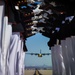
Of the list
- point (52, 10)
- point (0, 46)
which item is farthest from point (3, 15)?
point (52, 10)

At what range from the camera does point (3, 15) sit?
530cm

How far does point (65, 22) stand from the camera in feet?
36.6

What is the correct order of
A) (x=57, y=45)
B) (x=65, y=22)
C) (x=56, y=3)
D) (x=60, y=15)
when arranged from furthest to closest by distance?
(x=57, y=45) → (x=65, y=22) → (x=60, y=15) → (x=56, y=3)

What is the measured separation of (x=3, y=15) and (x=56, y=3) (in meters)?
3.22

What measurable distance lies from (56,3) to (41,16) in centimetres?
303

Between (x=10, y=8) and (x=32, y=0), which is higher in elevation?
(x=32, y=0)

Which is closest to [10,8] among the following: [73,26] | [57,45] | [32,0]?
[32,0]

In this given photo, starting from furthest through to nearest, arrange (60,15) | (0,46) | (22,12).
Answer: (60,15), (22,12), (0,46)

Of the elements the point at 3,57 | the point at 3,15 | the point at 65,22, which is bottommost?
the point at 3,57

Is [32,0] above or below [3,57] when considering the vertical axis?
above

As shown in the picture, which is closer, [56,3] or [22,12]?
[56,3]

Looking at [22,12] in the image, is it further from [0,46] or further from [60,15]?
[0,46]

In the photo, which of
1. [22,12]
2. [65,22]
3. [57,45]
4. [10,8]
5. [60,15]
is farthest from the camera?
[57,45]

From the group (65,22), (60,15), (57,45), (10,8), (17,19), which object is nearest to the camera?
(10,8)
